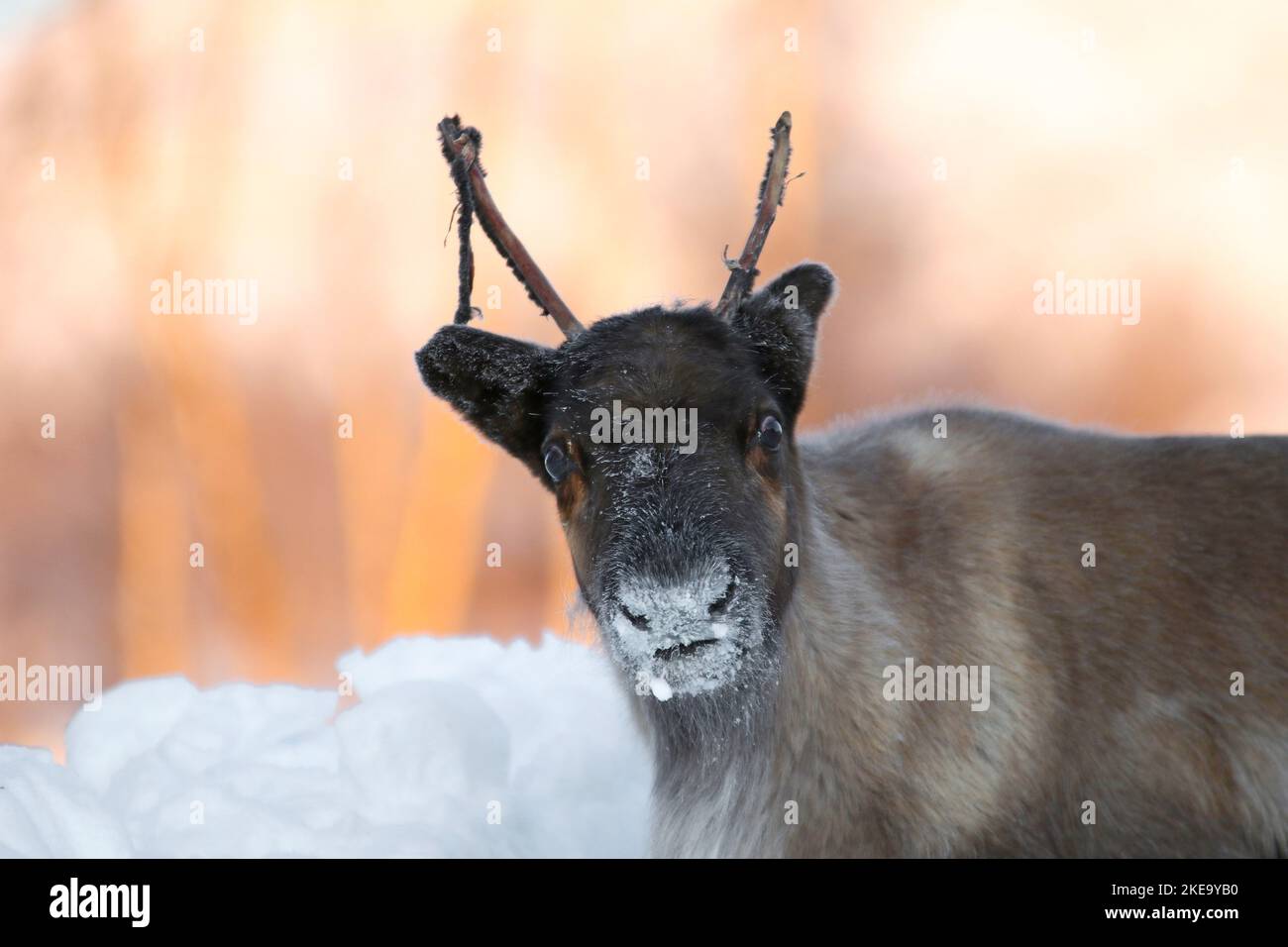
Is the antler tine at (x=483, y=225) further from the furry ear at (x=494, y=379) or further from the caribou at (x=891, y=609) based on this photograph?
the furry ear at (x=494, y=379)

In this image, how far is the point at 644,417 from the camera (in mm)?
4984

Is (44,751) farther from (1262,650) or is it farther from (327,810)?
(1262,650)

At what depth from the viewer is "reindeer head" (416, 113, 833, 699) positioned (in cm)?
463

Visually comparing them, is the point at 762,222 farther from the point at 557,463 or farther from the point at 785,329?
the point at 557,463

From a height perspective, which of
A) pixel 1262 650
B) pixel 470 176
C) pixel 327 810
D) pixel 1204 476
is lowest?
pixel 327 810

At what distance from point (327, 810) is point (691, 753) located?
196 centimetres

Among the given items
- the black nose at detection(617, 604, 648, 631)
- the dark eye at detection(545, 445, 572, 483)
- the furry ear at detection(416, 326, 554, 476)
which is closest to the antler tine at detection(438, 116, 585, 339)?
the furry ear at detection(416, 326, 554, 476)

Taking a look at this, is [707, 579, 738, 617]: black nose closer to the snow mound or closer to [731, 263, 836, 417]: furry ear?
[731, 263, 836, 417]: furry ear

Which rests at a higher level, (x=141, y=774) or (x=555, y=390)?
(x=555, y=390)

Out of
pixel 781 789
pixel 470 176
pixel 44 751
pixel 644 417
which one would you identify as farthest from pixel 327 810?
pixel 470 176

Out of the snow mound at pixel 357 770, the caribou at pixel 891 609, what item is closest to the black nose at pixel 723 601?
the caribou at pixel 891 609

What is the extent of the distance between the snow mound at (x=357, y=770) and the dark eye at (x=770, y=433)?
1526 millimetres

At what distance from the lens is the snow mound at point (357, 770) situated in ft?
19.2

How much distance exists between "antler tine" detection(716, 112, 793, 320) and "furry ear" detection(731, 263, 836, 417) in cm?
10
